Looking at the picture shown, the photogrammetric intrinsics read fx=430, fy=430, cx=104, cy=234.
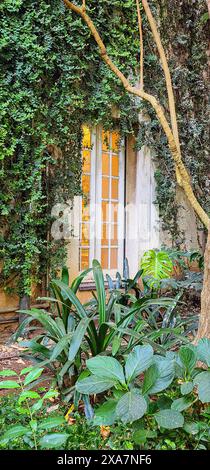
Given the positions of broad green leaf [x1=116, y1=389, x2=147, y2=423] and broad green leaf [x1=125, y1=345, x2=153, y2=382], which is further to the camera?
broad green leaf [x1=125, y1=345, x2=153, y2=382]

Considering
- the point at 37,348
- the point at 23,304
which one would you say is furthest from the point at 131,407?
the point at 23,304

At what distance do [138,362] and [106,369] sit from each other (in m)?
0.13

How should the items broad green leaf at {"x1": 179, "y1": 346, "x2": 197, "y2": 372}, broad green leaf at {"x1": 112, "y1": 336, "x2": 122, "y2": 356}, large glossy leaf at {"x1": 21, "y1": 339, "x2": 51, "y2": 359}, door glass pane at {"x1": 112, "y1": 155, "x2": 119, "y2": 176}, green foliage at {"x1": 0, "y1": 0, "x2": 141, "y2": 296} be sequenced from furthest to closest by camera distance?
door glass pane at {"x1": 112, "y1": 155, "x2": 119, "y2": 176} < green foliage at {"x1": 0, "y1": 0, "x2": 141, "y2": 296} < large glossy leaf at {"x1": 21, "y1": 339, "x2": 51, "y2": 359} < broad green leaf at {"x1": 112, "y1": 336, "x2": 122, "y2": 356} < broad green leaf at {"x1": 179, "y1": 346, "x2": 197, "y2": 372}

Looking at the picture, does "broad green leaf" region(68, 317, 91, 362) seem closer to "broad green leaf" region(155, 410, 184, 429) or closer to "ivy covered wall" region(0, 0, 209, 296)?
"broad green leaf" region(155, 410, 184, 429)

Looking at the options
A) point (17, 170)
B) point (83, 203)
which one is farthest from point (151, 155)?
point (17, 170)

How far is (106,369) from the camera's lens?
5.27 feet

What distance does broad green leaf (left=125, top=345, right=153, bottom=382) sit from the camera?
5.29 ft

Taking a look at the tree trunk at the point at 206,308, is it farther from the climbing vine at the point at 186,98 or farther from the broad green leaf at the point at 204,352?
the climbing vine at the point at 186,98

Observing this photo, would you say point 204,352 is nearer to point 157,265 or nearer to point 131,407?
point 131,407

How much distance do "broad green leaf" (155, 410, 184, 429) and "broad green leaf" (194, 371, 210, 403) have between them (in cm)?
12

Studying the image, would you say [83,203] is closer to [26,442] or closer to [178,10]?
[178,10]

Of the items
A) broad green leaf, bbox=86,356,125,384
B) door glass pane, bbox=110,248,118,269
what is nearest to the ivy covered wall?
door glass pane, bbox=110,248,118,269

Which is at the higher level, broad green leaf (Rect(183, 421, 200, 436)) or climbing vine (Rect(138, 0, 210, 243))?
climbing vine (Rect(138, 0, 210, 243))

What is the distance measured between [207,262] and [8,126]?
8.76ft
